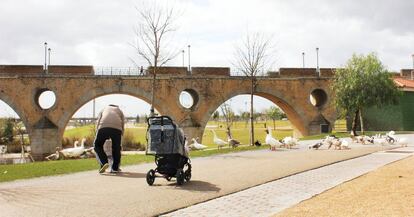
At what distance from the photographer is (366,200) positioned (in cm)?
785

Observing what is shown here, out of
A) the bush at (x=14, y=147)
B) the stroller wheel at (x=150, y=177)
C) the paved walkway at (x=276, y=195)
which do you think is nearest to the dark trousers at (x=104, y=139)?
the stroller wheel at (x=150, y=177)

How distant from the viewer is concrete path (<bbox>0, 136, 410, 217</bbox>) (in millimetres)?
7332

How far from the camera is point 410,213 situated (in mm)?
6684

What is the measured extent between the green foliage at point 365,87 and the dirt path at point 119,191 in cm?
2335

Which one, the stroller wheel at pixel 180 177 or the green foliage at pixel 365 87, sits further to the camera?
the green foliage at pixel 365 87

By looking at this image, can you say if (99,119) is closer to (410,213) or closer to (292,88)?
(410,213)

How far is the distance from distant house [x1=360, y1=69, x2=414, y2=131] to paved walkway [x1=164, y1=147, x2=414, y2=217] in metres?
30.5

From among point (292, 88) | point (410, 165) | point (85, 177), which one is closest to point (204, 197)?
point (85, 177)

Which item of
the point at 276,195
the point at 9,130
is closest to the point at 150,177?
the point at 276,195

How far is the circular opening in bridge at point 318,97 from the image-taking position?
150 ft

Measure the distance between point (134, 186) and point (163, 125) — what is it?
147 cm

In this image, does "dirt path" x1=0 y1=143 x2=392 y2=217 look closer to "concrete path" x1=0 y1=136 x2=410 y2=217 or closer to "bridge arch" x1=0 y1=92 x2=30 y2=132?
"concrete path" x1=0 y1=136 x2=410 y2=217

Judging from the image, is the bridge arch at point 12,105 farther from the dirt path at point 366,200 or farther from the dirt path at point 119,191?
the dirt path at point 366,200

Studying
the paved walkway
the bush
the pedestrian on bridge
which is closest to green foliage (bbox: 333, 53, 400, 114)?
the paved walkway
